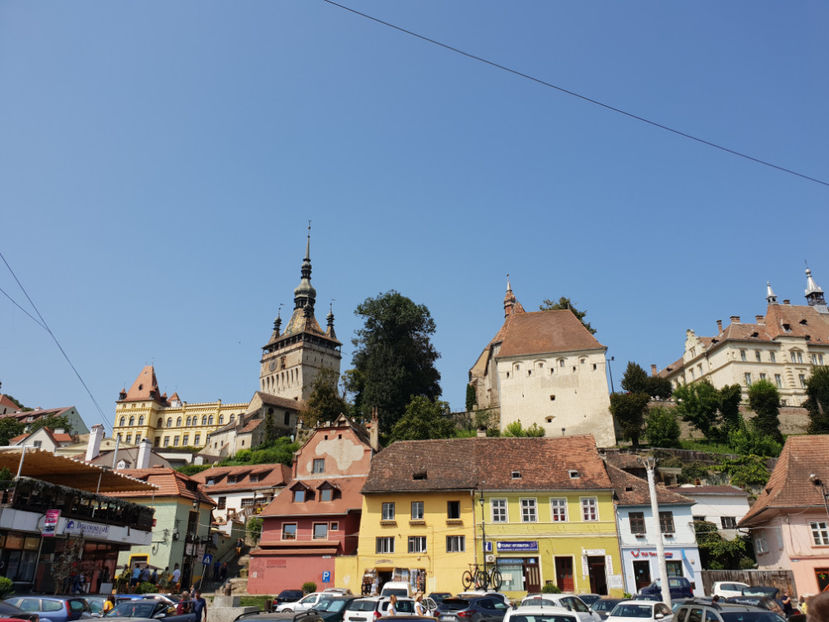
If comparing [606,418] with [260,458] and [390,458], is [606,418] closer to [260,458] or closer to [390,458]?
[390,458]

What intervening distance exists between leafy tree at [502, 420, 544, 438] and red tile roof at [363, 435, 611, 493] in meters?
22.2

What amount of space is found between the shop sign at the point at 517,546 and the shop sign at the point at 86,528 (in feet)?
72.3

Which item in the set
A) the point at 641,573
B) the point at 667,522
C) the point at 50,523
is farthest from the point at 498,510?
the point at 50,523

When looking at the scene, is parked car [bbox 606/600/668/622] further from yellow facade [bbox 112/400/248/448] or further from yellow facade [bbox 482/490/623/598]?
yellow facade [bbox 112/400/248/448]

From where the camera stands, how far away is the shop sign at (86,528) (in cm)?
3012

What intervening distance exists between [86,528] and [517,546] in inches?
929

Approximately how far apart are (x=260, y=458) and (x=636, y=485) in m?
55.5

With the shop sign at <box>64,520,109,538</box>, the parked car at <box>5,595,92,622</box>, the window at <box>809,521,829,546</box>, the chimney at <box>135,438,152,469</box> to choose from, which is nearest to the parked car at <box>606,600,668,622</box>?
the parked car at <box>5,595,92,622</box>

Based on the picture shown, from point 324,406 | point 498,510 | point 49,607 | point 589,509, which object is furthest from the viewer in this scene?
point 324,406

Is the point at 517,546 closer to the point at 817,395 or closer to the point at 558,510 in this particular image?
the point at 558,510

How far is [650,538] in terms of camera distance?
38156 millimetres

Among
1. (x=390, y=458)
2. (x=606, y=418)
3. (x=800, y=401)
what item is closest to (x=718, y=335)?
(x=800, y=401)

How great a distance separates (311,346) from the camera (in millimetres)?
127125

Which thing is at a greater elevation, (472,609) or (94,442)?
(94,442)
